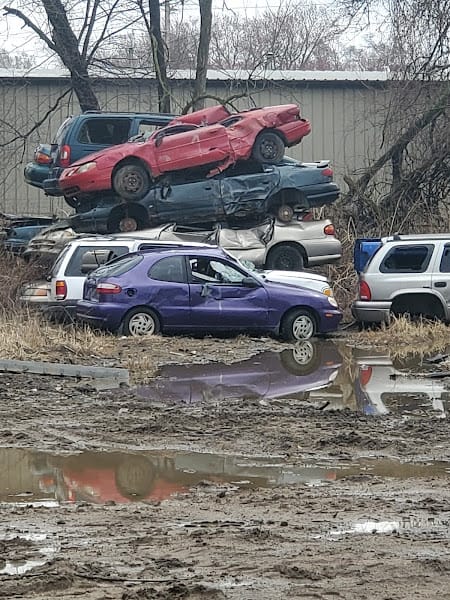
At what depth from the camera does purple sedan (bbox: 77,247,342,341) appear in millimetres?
16125

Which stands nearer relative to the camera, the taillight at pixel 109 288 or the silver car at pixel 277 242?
the taillight at pixel 109 288

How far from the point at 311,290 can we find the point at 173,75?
41.7 feet

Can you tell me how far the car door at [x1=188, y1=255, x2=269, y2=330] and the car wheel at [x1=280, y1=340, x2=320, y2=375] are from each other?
3.03ft

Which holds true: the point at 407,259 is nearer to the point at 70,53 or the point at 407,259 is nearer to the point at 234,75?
the point at 70,53

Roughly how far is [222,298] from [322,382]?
14.0 ft

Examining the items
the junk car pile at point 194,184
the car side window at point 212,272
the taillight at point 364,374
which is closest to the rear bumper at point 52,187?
the junk car pile at point 194,184

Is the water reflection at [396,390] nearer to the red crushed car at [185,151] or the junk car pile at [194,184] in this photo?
the junk car pile at [194,184]

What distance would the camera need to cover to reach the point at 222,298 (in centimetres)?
1670

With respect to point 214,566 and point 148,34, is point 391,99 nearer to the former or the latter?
point 148,34

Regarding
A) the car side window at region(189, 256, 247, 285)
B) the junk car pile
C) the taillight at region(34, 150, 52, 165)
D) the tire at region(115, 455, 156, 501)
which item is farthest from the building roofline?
the tire at region(115, 455, 156, 501)

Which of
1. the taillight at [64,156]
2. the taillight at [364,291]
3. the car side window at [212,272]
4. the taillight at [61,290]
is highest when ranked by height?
the taillight at [64,156]

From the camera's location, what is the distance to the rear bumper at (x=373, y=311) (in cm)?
1831

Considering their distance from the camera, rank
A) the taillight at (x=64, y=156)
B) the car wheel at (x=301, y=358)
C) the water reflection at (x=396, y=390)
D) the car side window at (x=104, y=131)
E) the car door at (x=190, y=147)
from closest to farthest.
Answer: the water reflection at (x=396, y=390), the car wheel at (x=301, y=358), the car door at (x=190, y=147), the taillight at (x=64, y=156), the car side window at (x=104, y=131)

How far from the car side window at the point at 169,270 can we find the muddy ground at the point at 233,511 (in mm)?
5132
